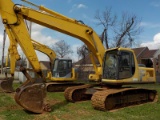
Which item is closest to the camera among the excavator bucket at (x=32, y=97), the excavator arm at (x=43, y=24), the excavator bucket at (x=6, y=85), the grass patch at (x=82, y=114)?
the grass patch at (x=82, y=114)

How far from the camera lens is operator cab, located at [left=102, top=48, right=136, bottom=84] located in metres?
11.4

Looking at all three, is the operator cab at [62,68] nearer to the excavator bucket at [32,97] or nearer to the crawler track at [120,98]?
the crawler track at [120,98]

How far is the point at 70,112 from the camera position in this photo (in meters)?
9.97

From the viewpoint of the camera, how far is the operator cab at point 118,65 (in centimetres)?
1137

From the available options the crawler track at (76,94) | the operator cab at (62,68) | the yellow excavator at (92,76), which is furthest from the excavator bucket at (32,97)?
the operator cab at (62,68)

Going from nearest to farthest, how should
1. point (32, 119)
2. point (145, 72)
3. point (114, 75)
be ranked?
point (32, 119), point (114, 75), point (145, 72)

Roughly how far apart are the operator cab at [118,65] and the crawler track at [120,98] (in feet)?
1.83

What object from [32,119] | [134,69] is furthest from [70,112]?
[134,69]

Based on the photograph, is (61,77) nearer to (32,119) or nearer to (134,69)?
(134,69)

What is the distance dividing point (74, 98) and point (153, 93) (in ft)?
12.5

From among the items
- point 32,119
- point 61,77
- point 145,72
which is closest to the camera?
point 32,119

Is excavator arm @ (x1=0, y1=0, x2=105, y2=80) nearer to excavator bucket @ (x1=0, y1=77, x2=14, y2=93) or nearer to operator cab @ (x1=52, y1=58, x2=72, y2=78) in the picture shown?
operator cab @ (x1=52, y1=58, x2=72, y2=78)

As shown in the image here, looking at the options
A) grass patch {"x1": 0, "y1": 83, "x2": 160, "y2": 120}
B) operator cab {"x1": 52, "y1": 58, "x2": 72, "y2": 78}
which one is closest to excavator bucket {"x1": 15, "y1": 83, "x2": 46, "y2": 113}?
grass patch {"x1": 0, "y1": 83, "x2": 160, "y2": 120}

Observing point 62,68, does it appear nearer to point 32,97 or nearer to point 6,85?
point 6,85
